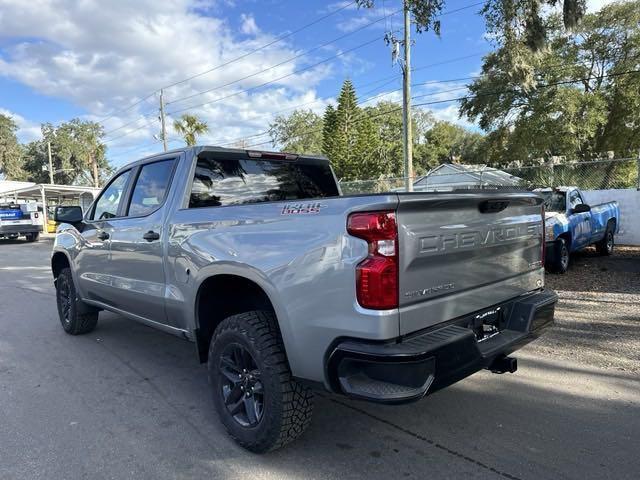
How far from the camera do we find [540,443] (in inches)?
125

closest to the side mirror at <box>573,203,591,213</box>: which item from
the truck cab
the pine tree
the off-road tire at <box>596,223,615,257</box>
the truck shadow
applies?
the truck cab

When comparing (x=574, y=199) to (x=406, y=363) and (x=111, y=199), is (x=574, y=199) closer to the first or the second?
(x=111, y=199)

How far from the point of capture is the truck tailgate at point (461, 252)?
253 cm

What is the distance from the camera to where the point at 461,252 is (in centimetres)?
283

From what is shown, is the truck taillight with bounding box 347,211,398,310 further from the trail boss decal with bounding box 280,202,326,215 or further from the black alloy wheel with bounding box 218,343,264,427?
the black alloy wheel with bounding box 218,343,264,427

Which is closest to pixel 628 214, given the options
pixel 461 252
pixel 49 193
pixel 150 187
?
pixel 461 252

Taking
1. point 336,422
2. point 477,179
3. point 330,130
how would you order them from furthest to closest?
point 330,130, point 477,179, point 336,422

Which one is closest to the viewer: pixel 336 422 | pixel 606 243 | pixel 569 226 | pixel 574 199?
pixel 336 422

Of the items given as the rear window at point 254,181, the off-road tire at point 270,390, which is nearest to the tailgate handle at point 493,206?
the off-road tire at point 270,390

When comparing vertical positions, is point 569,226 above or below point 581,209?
below

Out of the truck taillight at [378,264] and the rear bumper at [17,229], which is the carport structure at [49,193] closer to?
the rear bumper at [17,229]

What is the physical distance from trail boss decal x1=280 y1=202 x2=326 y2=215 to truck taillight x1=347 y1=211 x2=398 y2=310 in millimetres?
329

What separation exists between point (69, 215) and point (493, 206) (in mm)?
4437

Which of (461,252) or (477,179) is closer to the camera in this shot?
(461,252)
